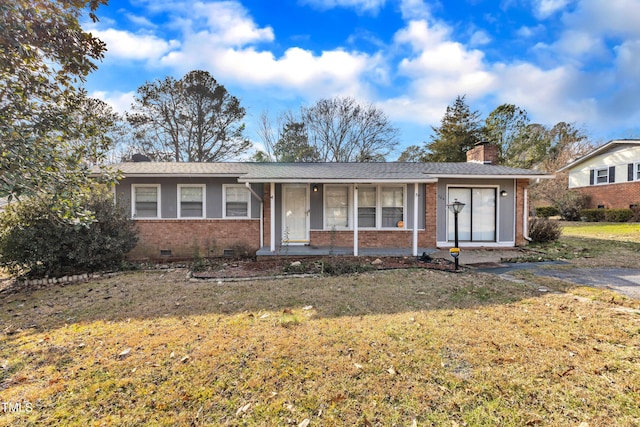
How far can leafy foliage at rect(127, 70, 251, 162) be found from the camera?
877 inches

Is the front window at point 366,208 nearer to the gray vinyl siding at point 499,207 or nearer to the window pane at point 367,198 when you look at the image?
the window pane at point 367,198

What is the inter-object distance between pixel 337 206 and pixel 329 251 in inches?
73.1

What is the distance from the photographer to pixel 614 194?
66.8 feet

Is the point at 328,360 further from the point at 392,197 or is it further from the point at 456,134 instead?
the point at 456,134

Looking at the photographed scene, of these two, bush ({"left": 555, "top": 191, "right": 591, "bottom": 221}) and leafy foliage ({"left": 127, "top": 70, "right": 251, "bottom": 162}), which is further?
leafy foliage ({"left": 127, "top": 70, "right": 251, "bottom": 162})

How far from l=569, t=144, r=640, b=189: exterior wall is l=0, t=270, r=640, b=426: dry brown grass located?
22066 mm

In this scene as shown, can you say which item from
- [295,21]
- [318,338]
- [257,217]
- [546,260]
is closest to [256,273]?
→ [257,217]

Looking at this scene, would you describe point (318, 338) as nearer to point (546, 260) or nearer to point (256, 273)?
point (256, 273)

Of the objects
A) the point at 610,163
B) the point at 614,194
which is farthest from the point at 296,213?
the point at 610,163

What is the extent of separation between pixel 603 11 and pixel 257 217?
13.5m

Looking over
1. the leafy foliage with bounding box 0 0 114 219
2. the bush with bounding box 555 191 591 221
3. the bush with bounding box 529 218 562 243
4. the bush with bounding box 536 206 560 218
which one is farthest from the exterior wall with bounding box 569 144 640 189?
the leafy foliage with bounding box 0 0 114 219

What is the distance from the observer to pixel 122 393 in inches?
99.3

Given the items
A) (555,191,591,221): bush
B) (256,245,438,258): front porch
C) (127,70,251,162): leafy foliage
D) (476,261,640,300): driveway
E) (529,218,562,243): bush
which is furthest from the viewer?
(127,70,251,162): leafy foliage

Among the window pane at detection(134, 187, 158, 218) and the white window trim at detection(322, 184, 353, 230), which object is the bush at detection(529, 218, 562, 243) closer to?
the white window trim at detection(322, 184, 353, 230)
